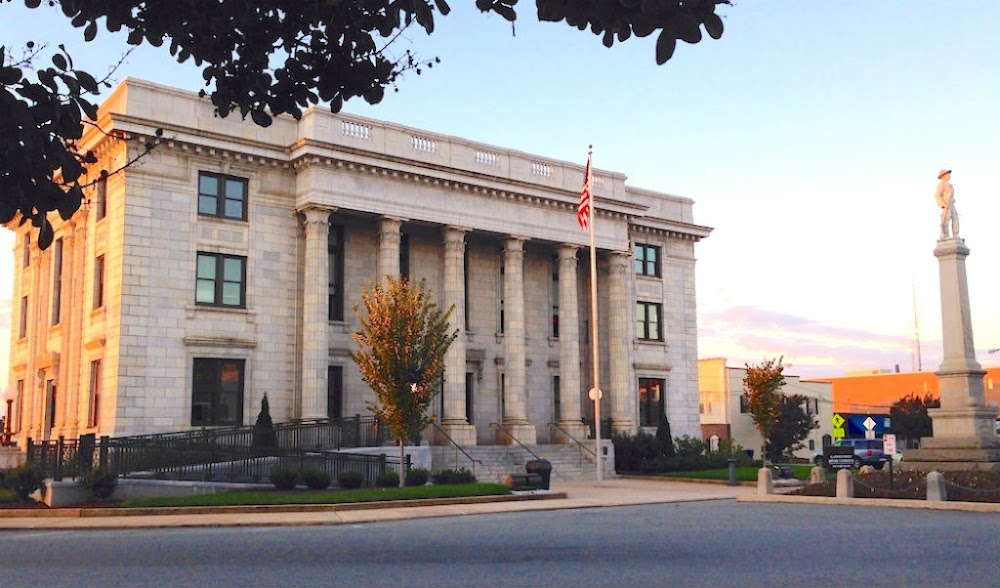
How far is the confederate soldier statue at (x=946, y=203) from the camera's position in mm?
30594

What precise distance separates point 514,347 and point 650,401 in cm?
1043

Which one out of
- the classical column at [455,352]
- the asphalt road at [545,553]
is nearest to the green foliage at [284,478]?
the asphalt road at [545,553]

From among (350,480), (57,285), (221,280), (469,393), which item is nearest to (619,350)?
(469,393)

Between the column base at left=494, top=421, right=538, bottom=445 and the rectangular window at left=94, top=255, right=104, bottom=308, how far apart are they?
1665cm

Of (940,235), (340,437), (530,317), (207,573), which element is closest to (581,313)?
(530,317)

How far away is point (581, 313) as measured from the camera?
153ft

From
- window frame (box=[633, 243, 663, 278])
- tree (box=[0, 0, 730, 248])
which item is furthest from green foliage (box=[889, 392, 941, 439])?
tree (box=[0, 0, 730, 248])

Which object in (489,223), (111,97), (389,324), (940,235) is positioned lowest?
(389,324)

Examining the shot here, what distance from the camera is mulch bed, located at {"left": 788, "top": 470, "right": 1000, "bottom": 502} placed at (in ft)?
78.7

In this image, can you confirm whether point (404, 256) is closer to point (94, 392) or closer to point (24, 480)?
point (94, 392)

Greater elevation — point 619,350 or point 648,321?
point 648,321

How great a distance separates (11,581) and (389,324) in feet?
59.1

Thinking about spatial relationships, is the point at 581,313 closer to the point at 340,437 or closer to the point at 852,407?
the point at 340,437

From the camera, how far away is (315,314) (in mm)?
35844
